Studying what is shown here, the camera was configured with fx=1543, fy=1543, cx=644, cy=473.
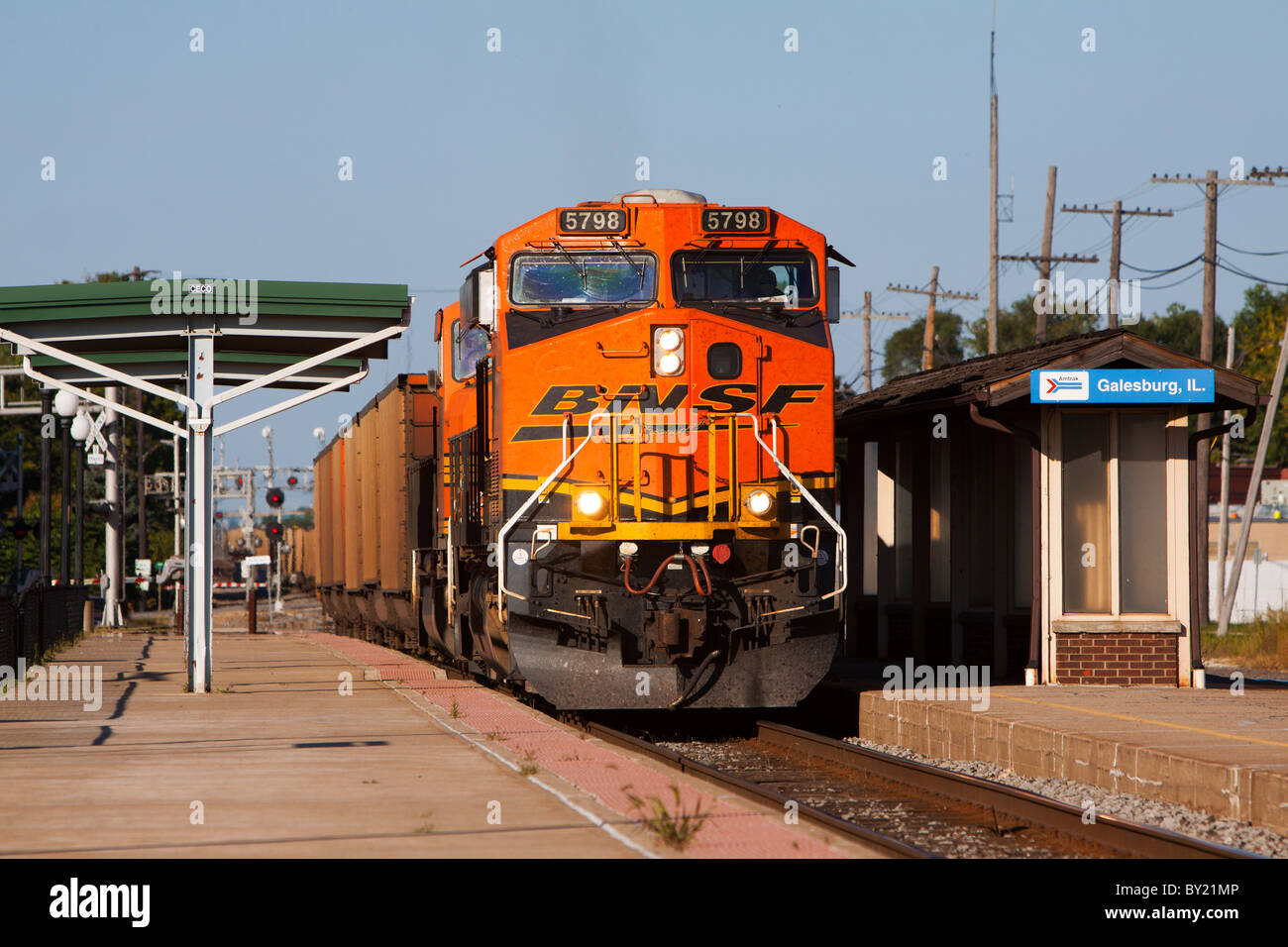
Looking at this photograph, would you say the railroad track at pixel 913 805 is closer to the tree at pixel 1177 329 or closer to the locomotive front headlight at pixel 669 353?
the locomotive front headlight at pixel 669 353

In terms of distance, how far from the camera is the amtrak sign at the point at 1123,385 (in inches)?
588

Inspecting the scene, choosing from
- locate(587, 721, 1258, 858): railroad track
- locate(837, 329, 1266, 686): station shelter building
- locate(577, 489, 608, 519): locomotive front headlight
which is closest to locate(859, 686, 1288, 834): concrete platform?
locate(837, 329, 1266, 686): station shelter building

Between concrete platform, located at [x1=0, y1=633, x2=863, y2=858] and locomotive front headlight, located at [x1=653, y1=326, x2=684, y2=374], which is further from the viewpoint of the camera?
locomotive front headlight, located at [x1=653, y1=326, x2=684, y2=374]

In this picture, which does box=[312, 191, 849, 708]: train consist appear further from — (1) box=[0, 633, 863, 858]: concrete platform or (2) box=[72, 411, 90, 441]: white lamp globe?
(2) box=[72, 411, 90, 441]: white lamp globe

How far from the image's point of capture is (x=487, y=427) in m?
14.4

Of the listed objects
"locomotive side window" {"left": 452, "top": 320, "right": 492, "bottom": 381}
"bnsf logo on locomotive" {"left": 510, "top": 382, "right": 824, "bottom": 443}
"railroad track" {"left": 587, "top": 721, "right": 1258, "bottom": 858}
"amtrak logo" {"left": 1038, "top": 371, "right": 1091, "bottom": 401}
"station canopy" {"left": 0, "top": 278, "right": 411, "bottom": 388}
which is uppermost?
"station canopy" {"left": 0, "top": 278, "right": 411, "bottom": 388}

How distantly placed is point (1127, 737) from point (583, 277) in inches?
233

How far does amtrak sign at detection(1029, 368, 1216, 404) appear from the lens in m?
14.9

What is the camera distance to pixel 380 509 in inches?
950

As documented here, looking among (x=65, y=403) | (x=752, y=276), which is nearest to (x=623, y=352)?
(x=752, y=276)

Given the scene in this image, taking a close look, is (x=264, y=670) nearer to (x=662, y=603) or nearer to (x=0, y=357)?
(x=662, y=603)

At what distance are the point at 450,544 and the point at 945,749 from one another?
5795mm

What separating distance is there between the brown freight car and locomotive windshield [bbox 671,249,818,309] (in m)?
6.26

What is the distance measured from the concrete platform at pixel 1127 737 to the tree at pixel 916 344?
90649 millimetres
